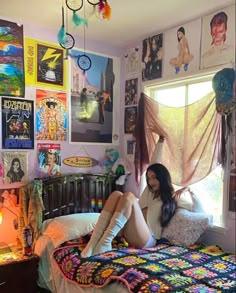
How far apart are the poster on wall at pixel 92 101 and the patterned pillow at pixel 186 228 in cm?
120

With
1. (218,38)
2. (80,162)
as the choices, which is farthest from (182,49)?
(80,162)

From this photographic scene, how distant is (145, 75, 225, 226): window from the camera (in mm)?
2480

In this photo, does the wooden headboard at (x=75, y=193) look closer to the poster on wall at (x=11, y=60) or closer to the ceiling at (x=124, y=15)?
the poster on wall at (x=11, y=60)

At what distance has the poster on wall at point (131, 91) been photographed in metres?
3.21

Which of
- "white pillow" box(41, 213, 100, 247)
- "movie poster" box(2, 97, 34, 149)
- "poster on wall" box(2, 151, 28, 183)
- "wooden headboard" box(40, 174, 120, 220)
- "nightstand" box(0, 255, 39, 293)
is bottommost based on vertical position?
"nightstand" box(0, 255, 39, 293)

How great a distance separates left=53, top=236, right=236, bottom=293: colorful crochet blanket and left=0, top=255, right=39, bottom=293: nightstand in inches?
9.6

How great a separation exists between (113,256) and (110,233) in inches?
7.1

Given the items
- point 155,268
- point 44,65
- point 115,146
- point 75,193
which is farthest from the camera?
point 115,146

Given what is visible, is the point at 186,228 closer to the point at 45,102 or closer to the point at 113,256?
the point at 113,256

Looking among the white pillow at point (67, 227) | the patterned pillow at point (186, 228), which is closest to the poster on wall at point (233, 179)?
the patterned pillow at point (186, 228)

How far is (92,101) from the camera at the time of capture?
3180 mm

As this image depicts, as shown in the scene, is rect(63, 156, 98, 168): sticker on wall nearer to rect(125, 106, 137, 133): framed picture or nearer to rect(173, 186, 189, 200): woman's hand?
rect(125, 106, 137, 133): framed picture

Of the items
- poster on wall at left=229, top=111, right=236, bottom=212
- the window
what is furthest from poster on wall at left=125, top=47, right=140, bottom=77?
poster on wall at left=229, top=111, right=236, bottom=212

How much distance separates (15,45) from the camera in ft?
8.74
